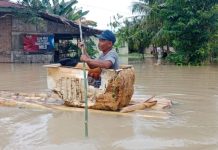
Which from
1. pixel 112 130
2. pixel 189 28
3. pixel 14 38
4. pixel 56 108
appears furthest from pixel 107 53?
pixel 14 38

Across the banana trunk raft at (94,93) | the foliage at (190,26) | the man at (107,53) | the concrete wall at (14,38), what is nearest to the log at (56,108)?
the banana trunk raft at (94,93)

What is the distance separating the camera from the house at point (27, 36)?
2178 cm

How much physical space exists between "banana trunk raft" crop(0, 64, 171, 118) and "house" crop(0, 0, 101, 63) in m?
14.9

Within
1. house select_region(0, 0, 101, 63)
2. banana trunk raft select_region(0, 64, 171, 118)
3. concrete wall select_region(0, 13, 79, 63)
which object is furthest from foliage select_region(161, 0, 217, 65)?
banana trunk raft select_region(0, 64, 171, 118)

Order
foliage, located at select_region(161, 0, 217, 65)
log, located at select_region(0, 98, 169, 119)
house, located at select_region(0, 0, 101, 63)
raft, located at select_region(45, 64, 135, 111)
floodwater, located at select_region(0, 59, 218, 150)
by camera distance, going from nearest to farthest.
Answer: floodwater, located at select_region(0, 59, 218, 150) < log, located at select_region(0, 98, 169, 119) < raft, located at select_region(45, 64, 135, 111) < foliage, located at select_region(161, 0, 217, 65) < house, located at select_region(0, 0, 101, 63)

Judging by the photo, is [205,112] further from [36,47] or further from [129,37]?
[129,37]

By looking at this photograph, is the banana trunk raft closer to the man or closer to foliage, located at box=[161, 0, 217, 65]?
the man

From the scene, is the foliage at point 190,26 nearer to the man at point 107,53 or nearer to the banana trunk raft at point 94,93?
the banana trunk raft at point 94,93

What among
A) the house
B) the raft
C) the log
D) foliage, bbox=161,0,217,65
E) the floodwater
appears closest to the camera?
the floodwater

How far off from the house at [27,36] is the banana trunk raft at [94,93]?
1495 centimetres

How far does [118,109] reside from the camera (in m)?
6.37

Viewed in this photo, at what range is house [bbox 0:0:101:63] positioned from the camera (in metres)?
21.8

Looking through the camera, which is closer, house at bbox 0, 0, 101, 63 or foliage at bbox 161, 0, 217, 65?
foliage at bbox 161, 0, 217, 65

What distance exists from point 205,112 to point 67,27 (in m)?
17.8
